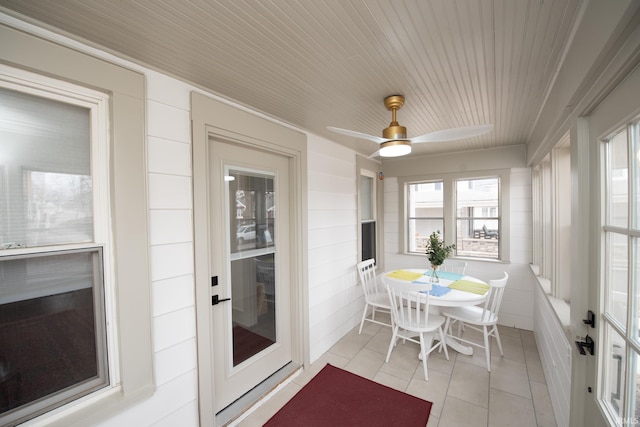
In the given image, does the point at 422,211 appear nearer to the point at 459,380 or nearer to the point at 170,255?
the point at 459,380

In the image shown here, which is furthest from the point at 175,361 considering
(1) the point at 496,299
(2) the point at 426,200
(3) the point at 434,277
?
(2) the point at 426,200

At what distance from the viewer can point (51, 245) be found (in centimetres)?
120

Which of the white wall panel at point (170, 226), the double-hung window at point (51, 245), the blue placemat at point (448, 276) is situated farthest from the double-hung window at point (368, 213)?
the double-hung window at point (51, 245)

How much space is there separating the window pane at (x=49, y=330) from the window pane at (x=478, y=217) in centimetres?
424

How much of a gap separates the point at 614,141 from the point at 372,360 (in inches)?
104

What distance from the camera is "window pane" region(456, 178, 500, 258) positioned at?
3.74 m

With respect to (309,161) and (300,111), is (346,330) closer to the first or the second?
(309,161)

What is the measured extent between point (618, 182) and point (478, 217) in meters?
3.01

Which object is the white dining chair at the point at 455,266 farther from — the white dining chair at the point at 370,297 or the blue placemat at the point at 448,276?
the white dining chair at the point at 370,297

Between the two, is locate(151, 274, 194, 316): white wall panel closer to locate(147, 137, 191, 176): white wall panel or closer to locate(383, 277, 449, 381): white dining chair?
locate(147, 137, 191, 176): white wall panel

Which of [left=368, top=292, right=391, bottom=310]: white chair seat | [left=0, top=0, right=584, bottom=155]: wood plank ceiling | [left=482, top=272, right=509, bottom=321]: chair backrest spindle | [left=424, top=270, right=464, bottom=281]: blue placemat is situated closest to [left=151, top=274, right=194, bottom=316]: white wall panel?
[left=0, top=0, right=584, bottom=155]: wood plank ceiling

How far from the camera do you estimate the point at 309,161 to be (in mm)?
2770

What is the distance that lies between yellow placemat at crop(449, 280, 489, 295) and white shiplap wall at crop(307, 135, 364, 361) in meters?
1.29

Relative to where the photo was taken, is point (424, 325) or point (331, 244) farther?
point (331, 244)
